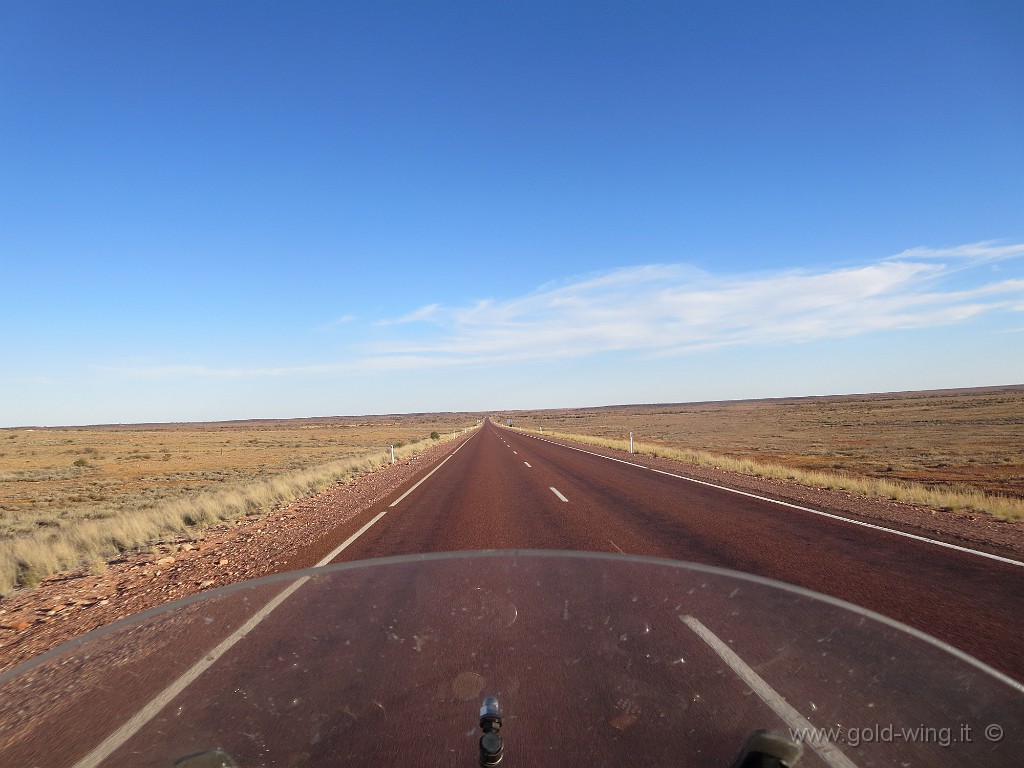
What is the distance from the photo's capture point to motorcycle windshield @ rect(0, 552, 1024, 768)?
107 inches

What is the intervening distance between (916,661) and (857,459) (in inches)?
1082

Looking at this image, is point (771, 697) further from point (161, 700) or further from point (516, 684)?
point (161, 700)

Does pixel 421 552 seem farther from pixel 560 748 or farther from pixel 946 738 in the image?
pixel 946 738

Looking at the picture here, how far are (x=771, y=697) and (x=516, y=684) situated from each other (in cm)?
147

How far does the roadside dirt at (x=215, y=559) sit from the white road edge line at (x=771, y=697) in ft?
16.5

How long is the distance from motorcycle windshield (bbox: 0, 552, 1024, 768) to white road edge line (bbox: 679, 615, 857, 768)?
0.01 meters

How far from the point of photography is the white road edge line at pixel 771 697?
2.63 meters

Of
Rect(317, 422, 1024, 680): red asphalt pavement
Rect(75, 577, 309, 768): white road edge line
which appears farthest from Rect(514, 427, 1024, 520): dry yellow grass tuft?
Rect(75, 577, 309, 768): white road edge line

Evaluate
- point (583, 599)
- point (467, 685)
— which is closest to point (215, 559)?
point (583, 599)

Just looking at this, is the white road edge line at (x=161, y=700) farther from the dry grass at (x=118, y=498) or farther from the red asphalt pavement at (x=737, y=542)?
the dry grass at (x=118, y=498)

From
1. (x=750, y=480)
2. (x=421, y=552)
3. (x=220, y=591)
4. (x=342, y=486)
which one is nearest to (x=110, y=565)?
(x=220, y=591)

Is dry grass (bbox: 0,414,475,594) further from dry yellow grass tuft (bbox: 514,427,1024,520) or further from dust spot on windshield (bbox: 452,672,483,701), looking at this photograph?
dry yellow grass tuft (bbox: 514,427,1024,520)

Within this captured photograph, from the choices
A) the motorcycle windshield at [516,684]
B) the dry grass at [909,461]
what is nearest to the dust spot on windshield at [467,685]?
the motorcycle windshield at [516,684]

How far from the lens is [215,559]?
312 inches
